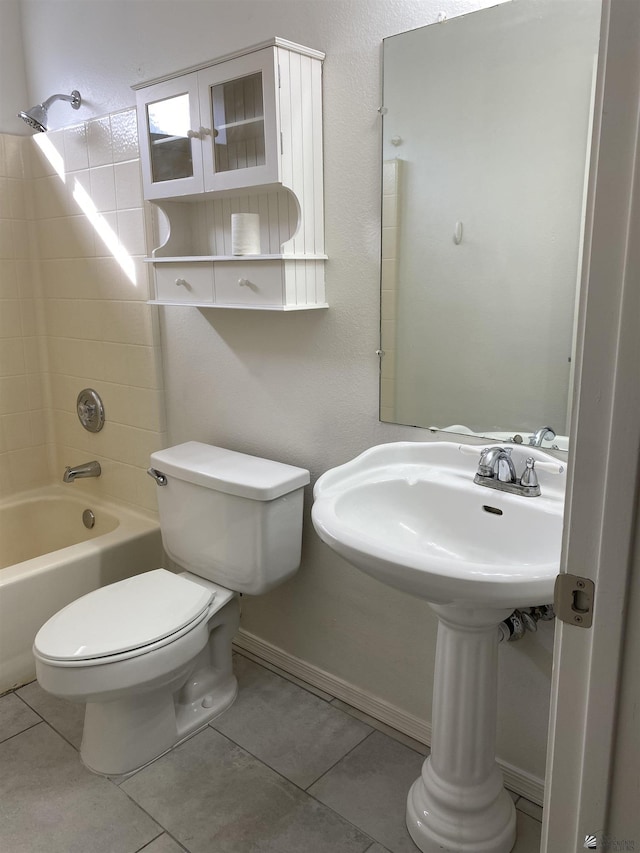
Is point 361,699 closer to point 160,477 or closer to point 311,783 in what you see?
point 311,783

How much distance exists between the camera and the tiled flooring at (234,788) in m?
1.63

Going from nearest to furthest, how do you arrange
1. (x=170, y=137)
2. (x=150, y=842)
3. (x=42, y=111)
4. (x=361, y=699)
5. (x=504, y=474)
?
(x=504, y=474), (x=150, y=842), (x=170, y=137), (x=361, y=699), (x=42, y=111)

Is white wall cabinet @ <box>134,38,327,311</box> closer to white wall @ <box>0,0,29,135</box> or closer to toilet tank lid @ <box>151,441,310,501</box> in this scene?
toilet tank lid @ <box>151,441,310,501</box>

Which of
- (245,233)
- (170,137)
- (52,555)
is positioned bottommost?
(52,555)

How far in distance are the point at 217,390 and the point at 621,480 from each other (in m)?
1.72

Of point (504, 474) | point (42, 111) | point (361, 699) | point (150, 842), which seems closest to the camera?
point (504, 474)

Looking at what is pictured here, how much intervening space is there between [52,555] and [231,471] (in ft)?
2.52

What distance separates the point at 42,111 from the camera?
Answer: 94.1 inches

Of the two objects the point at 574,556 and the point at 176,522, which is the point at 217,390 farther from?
the point at 574,556

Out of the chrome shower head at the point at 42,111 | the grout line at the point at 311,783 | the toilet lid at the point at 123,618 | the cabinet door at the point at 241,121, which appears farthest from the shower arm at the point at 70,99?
the grout line at the point at 311,783

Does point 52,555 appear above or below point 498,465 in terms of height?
below

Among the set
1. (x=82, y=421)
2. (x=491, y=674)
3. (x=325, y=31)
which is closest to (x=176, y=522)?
(x=82, y=421)

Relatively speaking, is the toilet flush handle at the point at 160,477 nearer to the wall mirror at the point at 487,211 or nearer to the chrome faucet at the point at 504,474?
the wall mirror at the point at 487,211

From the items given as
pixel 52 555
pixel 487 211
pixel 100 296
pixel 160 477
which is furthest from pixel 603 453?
pixel 100 296
